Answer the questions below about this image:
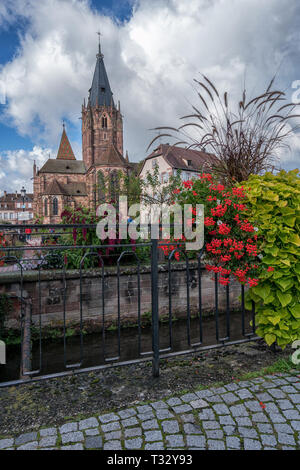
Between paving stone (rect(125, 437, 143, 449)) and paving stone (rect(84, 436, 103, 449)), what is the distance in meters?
0.16

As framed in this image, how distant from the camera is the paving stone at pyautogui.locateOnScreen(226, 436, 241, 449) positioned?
6.07 feet

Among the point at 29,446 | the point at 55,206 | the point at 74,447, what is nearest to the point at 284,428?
the point at 74,447

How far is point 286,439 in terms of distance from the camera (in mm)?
1907

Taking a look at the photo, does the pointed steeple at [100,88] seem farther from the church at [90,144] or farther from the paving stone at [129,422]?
the paving stone at [129,422]

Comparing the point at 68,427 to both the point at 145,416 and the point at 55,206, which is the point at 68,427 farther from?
the point at 55,206

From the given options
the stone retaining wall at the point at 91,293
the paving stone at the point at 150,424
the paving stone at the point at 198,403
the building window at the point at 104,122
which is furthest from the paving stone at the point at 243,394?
the building window at the point at 104,122

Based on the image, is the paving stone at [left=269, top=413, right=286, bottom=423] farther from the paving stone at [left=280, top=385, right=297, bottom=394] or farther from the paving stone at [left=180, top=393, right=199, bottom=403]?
the paving stone at [left=180, top=393, right=199, bottom=403]

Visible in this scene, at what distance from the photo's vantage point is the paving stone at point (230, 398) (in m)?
2.32

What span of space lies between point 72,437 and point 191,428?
782 mm

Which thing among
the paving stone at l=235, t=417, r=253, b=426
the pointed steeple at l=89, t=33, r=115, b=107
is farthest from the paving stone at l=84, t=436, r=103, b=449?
the pointed steeple at l=89, t=33, r=115, b=107

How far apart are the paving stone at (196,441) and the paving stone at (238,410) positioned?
376mm

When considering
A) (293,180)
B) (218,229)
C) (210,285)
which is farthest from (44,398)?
(210,285)

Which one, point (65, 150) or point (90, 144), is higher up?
point (65, 150)

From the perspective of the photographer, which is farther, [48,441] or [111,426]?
[111,426]
